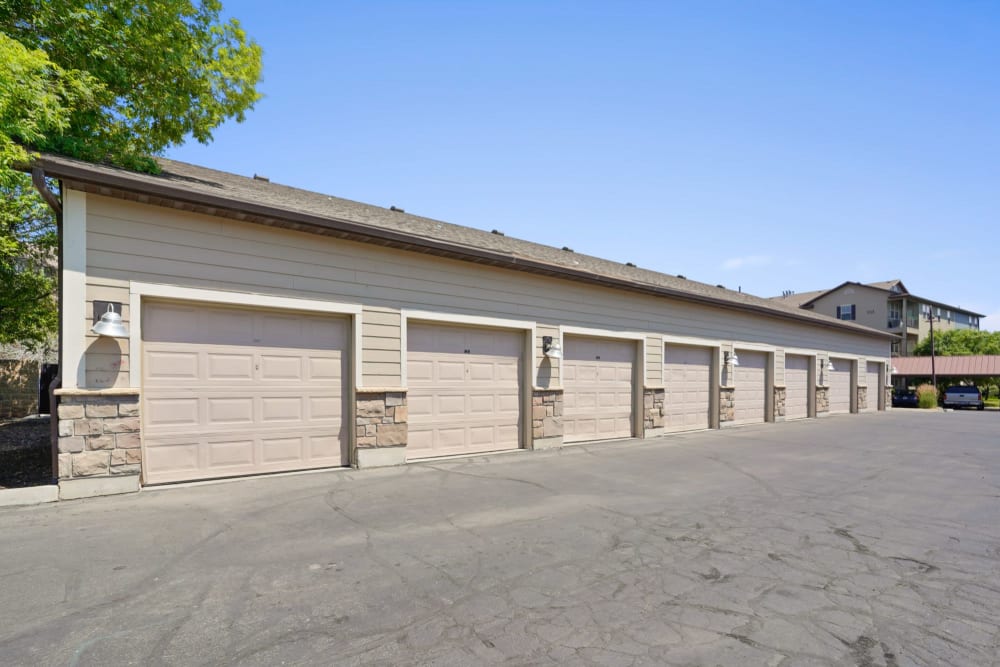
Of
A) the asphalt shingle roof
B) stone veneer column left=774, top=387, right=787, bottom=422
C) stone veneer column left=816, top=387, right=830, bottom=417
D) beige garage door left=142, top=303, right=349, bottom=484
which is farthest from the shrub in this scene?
beige garage door left=142, top=303, right=349, bottom=484


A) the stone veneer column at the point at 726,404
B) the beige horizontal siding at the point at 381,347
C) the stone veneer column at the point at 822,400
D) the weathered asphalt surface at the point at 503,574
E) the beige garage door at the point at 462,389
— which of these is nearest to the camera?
the weathered asphalt surface at the point at 503,574

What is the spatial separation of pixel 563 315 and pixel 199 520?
8046mm

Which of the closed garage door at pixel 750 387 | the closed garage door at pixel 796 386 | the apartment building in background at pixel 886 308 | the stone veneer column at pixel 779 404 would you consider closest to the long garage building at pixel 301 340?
the closed garage door at pixel 750 387

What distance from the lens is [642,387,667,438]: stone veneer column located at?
13.3 m

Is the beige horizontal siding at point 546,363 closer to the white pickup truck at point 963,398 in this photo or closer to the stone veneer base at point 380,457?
the stone veneer base at point 380,457

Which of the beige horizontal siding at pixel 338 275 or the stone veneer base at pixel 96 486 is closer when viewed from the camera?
the stone veneer base at pixel 96 486

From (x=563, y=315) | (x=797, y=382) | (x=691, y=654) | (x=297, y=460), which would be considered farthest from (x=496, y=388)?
(x=797, y=382)

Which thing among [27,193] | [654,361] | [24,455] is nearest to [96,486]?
[24,455]

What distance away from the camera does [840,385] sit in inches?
934

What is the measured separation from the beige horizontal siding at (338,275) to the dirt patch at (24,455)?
338 centimetres

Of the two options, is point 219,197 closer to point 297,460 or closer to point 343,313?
point 343,313

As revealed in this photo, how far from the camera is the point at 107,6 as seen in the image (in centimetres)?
782

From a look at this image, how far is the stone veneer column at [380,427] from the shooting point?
27.8ft

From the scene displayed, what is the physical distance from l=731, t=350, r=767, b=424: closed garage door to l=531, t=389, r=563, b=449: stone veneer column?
817 centimetres
